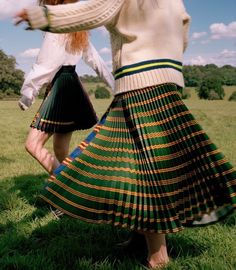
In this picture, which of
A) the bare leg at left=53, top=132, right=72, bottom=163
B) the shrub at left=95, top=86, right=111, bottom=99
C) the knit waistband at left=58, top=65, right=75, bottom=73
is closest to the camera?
the knit waistband at left=58, top=65, right=75, bottom=73

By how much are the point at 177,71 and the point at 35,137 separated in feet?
6.77

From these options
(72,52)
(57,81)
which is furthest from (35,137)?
(72,52)

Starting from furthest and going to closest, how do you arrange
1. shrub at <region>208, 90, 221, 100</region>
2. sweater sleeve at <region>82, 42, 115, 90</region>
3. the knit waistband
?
shrub at <region>208, 90, 221, 100</region>
sweater sleeve at <region>82, 42, 115, 90</region>
the knit waistband

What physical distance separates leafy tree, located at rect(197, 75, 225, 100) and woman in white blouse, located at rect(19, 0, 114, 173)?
62.3 metres

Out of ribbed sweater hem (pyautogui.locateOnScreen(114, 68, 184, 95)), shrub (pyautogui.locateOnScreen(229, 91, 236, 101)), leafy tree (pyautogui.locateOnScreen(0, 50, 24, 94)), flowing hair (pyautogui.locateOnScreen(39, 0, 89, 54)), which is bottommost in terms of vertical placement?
shrub (pyautogui.locateOnScreen(229, 91, 236, 101))

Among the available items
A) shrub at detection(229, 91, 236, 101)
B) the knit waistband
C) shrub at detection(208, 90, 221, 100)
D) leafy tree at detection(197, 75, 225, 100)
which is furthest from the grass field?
leafy tree at detection(197, 75, 225, 100)

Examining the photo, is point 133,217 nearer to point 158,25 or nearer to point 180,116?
point 180,116

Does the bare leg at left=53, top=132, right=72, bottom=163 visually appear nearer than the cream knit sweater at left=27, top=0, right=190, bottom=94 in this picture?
No

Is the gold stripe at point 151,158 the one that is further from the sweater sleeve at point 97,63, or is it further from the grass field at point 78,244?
the sweater sleeve at point 97,63

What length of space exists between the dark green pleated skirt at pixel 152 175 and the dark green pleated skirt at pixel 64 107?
178cm

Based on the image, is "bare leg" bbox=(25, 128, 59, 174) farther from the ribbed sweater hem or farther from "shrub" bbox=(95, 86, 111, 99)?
"shrub" bbox=(95, 86, 111, 99)

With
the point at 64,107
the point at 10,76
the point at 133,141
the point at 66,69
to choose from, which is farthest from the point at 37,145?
the point at 10,76

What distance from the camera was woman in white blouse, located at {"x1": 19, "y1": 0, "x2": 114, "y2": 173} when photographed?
13.7ft

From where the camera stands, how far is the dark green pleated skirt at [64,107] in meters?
4.43
